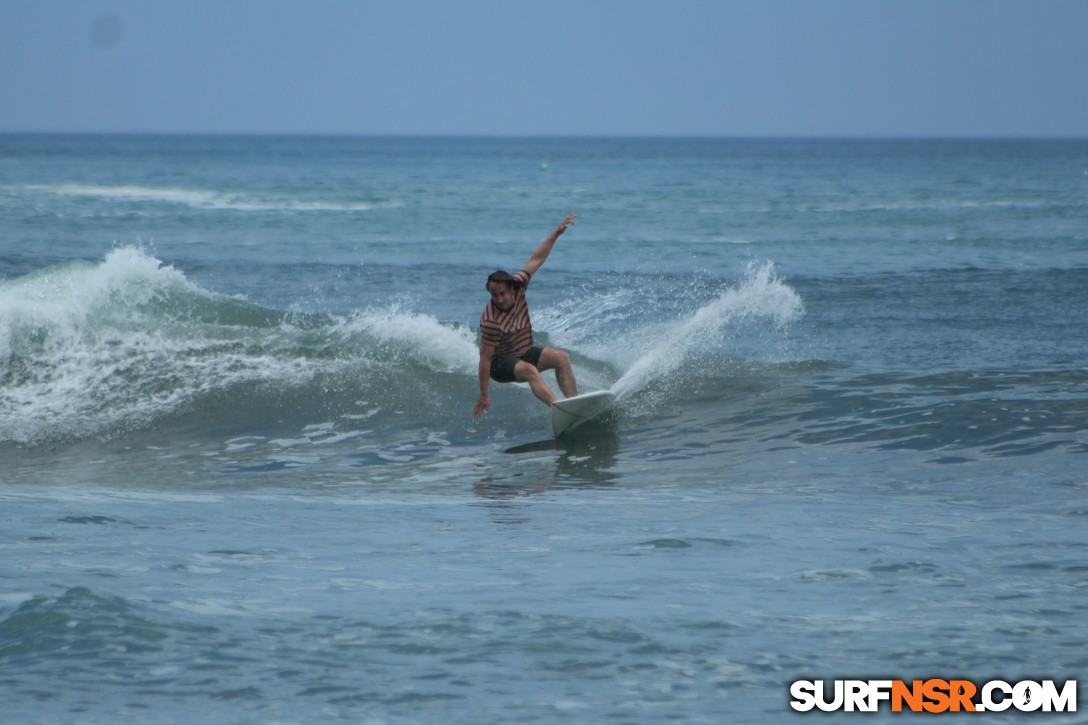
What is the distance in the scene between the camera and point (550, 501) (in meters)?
8.17

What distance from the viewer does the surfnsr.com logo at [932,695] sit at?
4566mm

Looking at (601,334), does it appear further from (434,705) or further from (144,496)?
(434,705)

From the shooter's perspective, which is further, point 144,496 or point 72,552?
point 144,496

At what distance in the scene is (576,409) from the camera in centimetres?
1052

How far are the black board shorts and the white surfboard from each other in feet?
1.59

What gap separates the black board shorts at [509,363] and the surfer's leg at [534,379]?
0.06 meters

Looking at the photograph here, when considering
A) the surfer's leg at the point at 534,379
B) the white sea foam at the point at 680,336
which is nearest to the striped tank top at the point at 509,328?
the surfer's leg at the point at 534,379

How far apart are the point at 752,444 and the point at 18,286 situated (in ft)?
29.2

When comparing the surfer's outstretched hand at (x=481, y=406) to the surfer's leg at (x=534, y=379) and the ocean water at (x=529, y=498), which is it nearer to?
the ocean water at (x=529, y=498)

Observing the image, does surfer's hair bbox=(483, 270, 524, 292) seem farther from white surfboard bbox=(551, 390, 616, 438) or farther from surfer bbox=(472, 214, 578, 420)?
white surfboard bbox=(551, 390, 616, 438)

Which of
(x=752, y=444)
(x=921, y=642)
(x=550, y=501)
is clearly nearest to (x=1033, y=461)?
(x=752, y=444)

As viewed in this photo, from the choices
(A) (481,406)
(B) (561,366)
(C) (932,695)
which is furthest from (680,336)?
(C) (932,695)

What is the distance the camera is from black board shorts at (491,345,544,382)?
10664 millimetres

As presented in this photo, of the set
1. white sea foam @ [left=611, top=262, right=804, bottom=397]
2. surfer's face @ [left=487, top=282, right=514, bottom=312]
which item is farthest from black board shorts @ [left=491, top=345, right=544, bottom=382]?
white sea foam @ [left=611, top=262, right=804, bottom=397]
